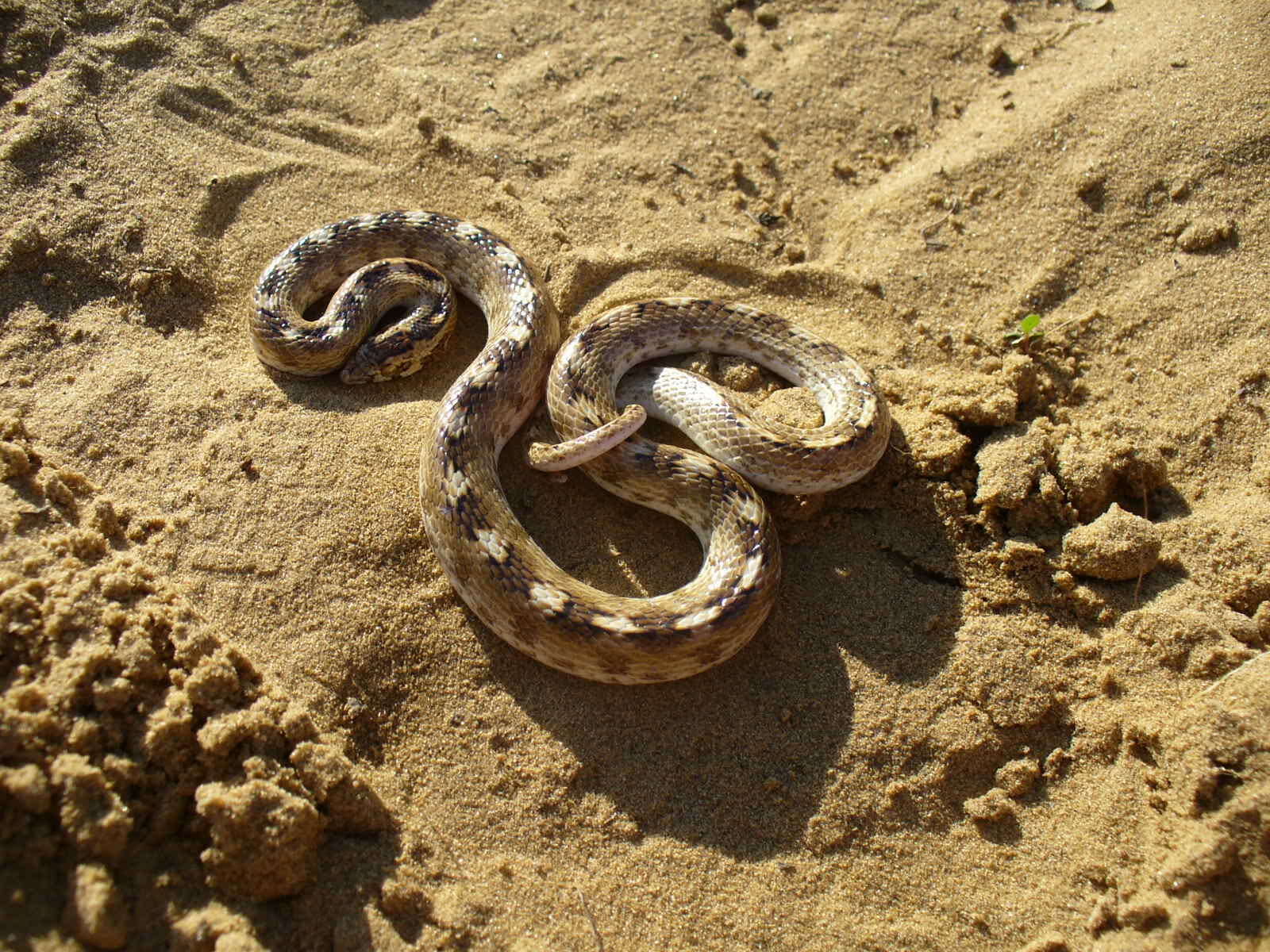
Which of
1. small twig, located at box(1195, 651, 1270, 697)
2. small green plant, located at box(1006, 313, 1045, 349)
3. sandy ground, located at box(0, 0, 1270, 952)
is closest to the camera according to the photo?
sandy ground, located at box(0, 0, 1270, 952)

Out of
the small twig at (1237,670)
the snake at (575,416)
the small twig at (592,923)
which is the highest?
the snake at (575,416)

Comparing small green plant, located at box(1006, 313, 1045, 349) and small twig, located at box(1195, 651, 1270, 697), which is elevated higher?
small green plant, located at box(1006, 313, 1045, 349)

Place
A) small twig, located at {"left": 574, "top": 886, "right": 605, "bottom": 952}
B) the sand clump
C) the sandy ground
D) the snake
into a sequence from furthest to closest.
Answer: the snake → small twig, located at {"left": 574, "top": 886, "right": 605, "bottom": 952} → the sandy ground → the sand clump

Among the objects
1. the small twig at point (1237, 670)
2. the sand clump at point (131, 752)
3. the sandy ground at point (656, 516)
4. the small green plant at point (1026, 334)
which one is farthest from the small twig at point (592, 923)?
the small green plant at point (1026, 334)

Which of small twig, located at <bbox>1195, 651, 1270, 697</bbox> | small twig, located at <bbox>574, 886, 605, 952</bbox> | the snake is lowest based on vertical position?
small twig, located at <bbox>574, 886, 605, 952</bbox>

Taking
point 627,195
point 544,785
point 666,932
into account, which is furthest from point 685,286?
point 666,932

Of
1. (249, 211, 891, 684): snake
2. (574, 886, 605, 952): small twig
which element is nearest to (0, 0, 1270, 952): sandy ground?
(574, 886, 605, 952): small twig

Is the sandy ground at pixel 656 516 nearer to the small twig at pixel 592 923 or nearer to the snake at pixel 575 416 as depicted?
the small twig at pixel 592 923

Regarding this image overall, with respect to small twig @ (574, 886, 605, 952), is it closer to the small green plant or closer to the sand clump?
the sand clump
